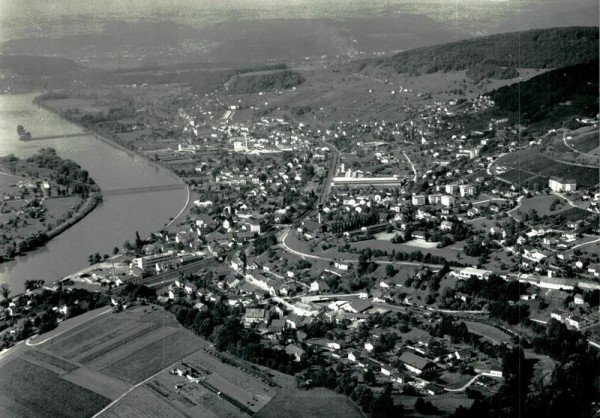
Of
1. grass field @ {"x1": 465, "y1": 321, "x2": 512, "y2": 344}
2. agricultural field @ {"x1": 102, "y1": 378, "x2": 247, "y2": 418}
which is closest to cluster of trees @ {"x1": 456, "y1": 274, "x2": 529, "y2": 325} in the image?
grass field @ {"x1": 465, "y1": 321, "x2": 512, "y2": 344}

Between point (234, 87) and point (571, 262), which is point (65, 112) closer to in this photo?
point (234, 87)

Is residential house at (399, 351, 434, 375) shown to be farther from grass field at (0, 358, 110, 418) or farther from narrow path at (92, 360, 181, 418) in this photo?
grass field at (0, 358, 110, 418)

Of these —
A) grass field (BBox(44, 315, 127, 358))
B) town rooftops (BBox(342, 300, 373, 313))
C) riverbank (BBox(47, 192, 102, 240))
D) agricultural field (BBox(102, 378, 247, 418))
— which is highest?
agricultural field (BBox(102, 378, 247, 418))

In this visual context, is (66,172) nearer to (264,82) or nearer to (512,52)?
(264,82)

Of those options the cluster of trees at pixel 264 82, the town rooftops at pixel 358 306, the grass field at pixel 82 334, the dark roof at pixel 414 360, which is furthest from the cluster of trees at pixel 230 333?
the cluster of trees at pixel 264 82

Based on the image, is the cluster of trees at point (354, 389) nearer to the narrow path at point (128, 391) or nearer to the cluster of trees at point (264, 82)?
the narrow path at point (128, 391)

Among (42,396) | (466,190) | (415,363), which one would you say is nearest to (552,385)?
(415,363)
